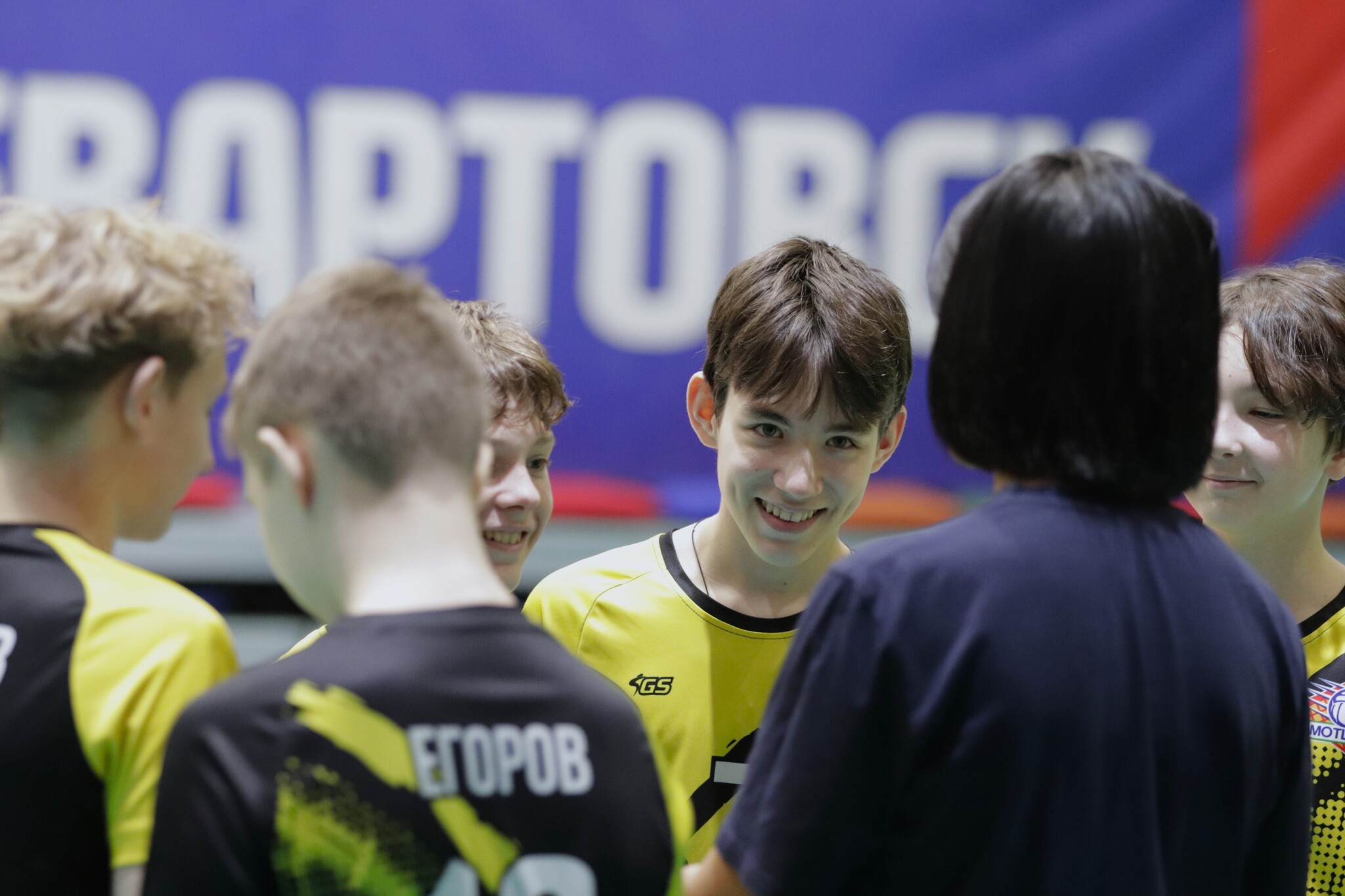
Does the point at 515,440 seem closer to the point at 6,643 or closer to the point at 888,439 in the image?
the point at 888,439

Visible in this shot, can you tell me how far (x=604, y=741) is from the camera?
1153mm

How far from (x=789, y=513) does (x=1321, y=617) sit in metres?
0.88

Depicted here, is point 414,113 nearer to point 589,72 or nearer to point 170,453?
point 589,72

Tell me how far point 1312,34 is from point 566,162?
8.16 feet

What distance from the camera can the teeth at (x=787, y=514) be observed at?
2137mm

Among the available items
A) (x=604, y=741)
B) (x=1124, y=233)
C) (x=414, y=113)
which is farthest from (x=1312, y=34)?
(x=604, y=741)

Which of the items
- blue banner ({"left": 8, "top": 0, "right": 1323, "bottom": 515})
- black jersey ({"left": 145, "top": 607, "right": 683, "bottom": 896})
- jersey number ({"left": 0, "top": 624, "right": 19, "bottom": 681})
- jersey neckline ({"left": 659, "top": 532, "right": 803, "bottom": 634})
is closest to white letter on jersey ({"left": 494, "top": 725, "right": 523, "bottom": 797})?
black jersey ({"left": 145, "top": 607, "right": 683, "bottom": 896})

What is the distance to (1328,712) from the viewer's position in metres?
1.94

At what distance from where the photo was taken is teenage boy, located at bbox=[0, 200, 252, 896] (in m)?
1.21

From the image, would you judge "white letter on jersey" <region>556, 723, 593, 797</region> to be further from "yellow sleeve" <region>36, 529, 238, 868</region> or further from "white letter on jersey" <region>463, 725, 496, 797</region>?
"yellow sleeve" <region>36, 529, 238, 868</region>

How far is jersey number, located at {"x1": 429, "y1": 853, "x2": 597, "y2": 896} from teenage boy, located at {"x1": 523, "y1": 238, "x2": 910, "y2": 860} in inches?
38.5

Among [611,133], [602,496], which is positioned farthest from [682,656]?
A: [611,133]

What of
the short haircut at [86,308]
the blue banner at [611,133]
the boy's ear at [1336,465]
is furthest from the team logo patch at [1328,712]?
the blue banner at [611,133]

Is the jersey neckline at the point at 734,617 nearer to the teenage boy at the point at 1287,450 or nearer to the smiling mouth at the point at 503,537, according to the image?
the smiling mouth at the point at 503,537
